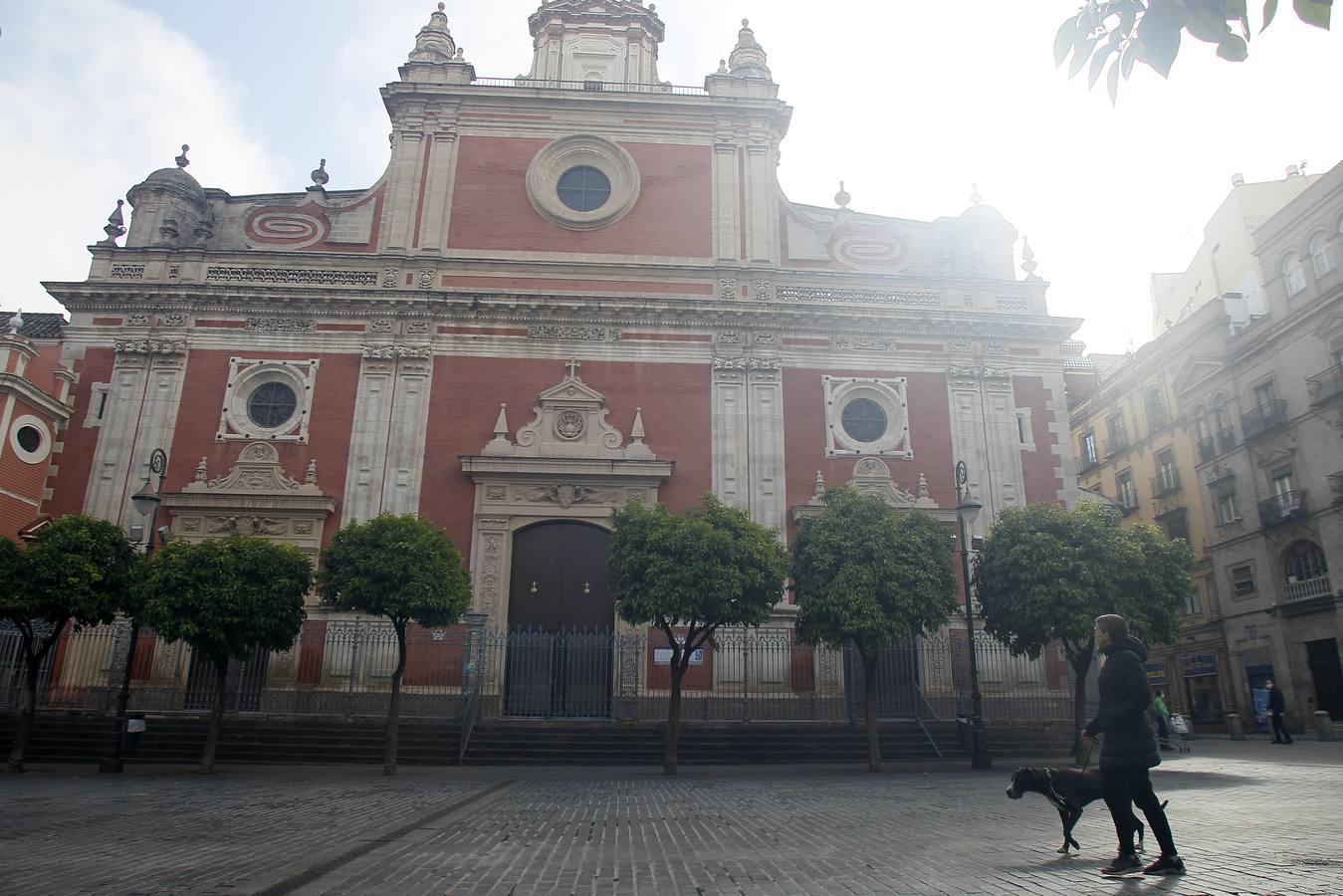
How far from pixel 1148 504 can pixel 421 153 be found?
28752 millimetres

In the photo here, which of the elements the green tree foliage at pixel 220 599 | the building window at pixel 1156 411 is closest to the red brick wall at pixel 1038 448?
the building window at pixel 1156 411

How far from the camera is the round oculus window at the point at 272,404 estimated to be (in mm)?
23016

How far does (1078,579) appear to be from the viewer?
56.6 feet

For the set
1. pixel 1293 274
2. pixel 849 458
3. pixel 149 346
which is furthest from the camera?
pixel 1293 274

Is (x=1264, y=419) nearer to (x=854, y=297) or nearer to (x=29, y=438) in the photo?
(x=854, y=297)

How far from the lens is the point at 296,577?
54.7ft

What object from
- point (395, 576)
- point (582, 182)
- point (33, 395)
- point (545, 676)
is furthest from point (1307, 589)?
point (33, 395)

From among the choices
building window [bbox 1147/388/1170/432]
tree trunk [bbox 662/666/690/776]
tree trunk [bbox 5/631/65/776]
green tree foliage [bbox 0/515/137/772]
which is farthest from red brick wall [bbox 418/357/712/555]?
building window [bbox 1147/388/1170/432]

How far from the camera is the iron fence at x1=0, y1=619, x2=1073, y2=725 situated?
19.8 m

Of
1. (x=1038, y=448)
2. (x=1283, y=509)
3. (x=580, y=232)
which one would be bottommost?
(x=1283, y=509)

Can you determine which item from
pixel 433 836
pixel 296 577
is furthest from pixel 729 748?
pixel 433 836

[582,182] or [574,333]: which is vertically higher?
[582,182]

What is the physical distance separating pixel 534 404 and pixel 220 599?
9.40 m

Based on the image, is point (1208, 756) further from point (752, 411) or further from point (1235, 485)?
point (1235, 485)
